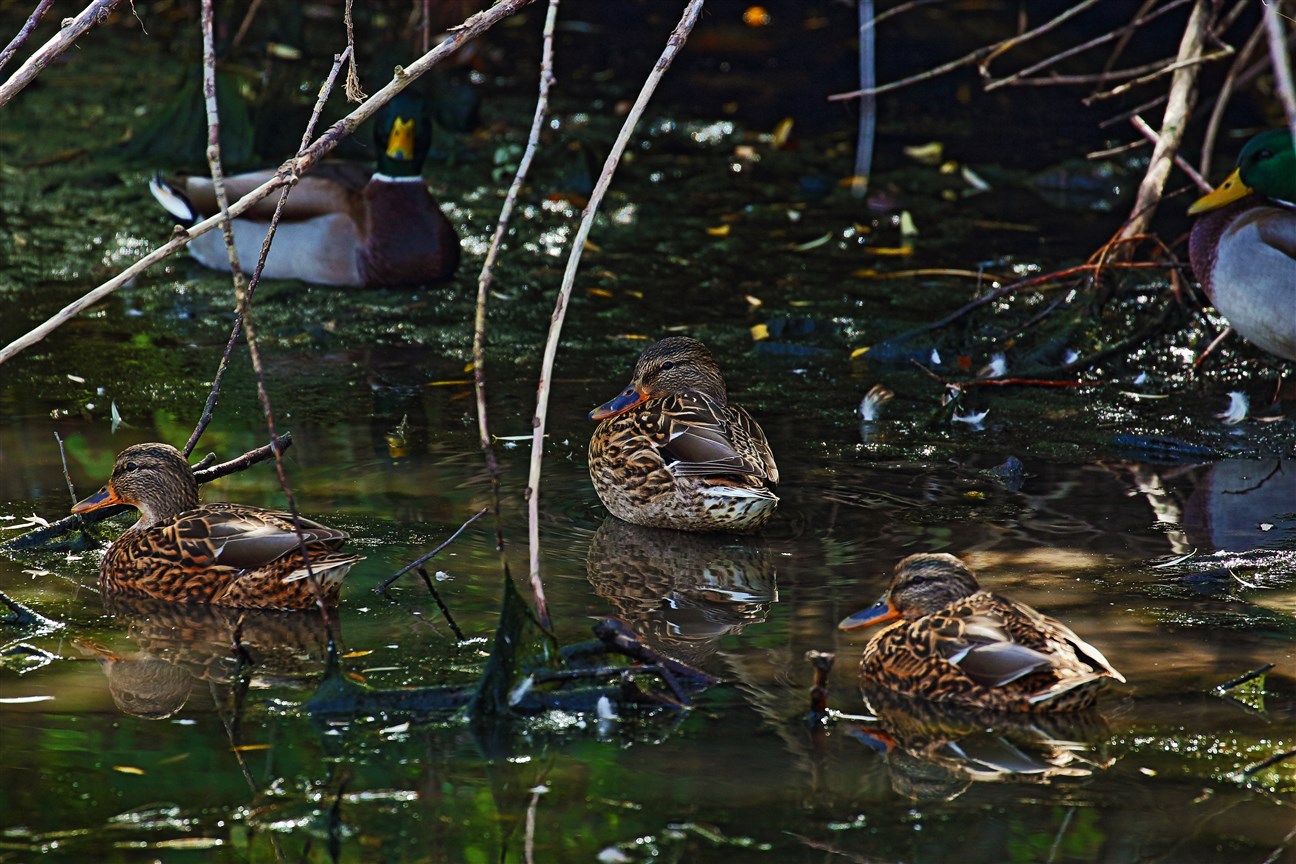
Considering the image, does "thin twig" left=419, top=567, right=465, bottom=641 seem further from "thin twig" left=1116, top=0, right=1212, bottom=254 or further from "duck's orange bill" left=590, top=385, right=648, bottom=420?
"thin twig" left=1116, top=0, right=1212, bottom=254

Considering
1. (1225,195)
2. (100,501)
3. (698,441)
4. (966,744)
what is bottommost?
(966,744)

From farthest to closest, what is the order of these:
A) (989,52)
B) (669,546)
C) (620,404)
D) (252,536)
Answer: (989,52), (620,404), (669,546), (252,536)

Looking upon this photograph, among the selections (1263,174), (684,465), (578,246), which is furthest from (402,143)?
(578,246)

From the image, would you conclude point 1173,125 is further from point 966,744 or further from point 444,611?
point 444,611

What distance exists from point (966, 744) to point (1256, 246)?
4.12m

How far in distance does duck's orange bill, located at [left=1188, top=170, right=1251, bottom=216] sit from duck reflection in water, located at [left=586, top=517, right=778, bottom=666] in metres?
3.35

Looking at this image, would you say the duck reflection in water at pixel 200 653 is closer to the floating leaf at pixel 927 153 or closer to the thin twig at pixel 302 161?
the thin twig at pixel 302 161

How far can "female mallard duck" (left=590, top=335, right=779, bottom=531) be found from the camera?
18.9 feet

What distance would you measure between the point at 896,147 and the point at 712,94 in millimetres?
2231

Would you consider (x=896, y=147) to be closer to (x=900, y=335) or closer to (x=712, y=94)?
(x=712, y=94)

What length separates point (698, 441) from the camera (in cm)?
593

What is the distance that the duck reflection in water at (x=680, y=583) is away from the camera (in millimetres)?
4906

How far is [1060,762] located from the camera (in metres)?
4.04

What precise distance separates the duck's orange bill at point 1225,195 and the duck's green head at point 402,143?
419 centimetres
